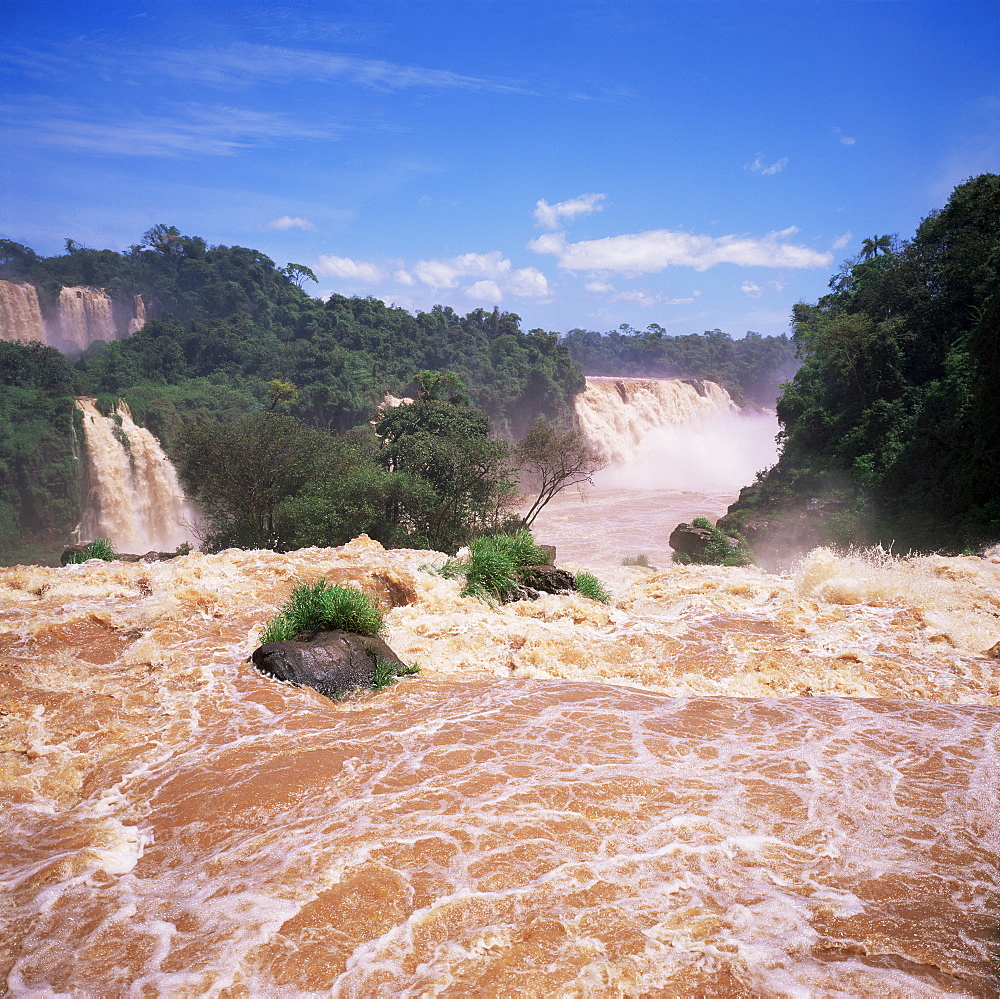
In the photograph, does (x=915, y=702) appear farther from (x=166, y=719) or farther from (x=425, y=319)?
(x=425, y=319)

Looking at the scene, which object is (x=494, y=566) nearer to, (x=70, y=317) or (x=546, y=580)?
(x=546, y=580)

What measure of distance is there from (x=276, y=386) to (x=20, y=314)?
75.7 feet

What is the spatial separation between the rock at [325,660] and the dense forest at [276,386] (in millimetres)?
12460

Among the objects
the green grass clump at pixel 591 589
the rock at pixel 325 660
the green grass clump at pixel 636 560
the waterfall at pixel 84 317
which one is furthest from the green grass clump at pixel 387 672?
the waterfall at pixel 84 317

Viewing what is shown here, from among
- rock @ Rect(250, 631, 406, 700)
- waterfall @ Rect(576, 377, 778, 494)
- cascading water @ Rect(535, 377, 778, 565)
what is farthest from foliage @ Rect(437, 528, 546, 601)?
waterfall @ Rect(576, 377, 778, 494)

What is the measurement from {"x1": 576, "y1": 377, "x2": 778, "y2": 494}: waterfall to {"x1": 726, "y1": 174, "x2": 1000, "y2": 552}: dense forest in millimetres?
20871

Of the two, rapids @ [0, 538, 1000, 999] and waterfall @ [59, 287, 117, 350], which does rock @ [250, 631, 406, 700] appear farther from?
waterfall @ [59, 287, 117, 350]

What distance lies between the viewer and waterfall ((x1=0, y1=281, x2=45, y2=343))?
48.0 meters

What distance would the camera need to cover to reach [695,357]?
9119 cm

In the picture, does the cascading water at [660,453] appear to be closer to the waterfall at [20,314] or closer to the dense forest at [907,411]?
the dense forest at [907,411]

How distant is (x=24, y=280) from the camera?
169 feet

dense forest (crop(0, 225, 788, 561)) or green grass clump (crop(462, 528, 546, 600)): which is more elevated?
dense forest (crop(0, 225, 788, 561))

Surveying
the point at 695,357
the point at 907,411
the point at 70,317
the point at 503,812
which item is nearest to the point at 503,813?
the point at 503,812

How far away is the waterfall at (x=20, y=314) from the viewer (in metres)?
48.0
